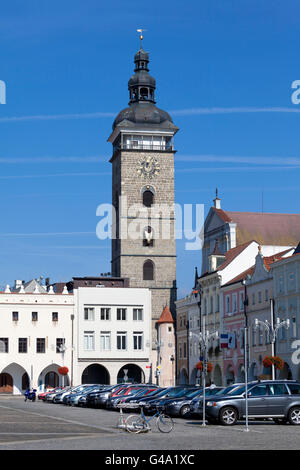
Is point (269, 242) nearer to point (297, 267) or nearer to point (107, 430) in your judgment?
point (297, 267)

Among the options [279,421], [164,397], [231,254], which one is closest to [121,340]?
[231,254]

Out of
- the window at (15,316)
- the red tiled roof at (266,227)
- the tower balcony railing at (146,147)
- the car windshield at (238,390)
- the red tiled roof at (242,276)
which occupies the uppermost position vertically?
the tower balcony railing at (146,147)

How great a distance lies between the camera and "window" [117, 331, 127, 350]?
9388 cm

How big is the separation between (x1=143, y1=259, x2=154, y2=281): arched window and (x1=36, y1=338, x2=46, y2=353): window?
18.1 metres

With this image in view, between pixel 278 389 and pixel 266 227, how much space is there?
65.2 m

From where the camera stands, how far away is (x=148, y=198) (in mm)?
108375

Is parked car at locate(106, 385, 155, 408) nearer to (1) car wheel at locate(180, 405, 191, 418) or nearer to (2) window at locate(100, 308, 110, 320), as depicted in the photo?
(1) car wheel at locate(180, 405, 191, 418)

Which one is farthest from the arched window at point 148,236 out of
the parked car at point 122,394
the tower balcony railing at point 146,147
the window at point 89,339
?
the parked car at point 122,394

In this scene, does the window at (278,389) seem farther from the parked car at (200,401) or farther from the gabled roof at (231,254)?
the gabled roof at (231,254)

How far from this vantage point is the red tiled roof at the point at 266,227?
9506 cm

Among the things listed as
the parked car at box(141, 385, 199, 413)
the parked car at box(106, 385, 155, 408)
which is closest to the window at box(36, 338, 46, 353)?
the parked car at box(106, 385, 155, 408)

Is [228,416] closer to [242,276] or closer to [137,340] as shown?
[242,276]
